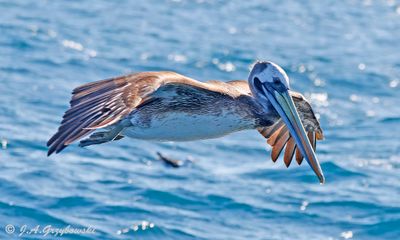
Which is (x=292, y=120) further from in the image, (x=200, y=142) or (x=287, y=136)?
(x=200, y=142)

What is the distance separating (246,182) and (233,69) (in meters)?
5.78

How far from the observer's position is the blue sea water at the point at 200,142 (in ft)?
35.7

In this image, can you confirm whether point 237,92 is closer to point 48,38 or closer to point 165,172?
point 165,172

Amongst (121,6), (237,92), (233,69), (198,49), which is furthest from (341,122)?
(121,6)

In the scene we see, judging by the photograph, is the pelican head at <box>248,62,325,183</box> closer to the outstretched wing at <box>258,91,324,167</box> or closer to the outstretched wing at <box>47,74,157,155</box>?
the outstretched wing at <box>258,91,324,167</box>

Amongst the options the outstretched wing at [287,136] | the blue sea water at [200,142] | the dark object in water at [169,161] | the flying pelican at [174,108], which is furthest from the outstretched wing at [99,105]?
the dark object in water at [169,161]

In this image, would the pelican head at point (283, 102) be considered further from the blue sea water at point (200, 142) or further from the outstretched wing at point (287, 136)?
the blue sea water at point (200, 142)

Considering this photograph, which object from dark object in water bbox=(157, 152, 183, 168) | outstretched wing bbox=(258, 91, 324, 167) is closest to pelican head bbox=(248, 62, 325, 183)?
outstretched wing bbox=(258, 91, 324, 167)

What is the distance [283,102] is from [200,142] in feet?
17.4

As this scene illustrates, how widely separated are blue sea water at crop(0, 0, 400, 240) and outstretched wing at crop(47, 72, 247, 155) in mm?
2188

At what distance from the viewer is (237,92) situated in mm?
8867

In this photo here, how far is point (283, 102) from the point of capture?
8656 millimetres

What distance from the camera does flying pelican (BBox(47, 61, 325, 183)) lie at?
789 centimetres

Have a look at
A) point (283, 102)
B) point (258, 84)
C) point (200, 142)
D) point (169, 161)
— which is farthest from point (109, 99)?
point (200, 142)
